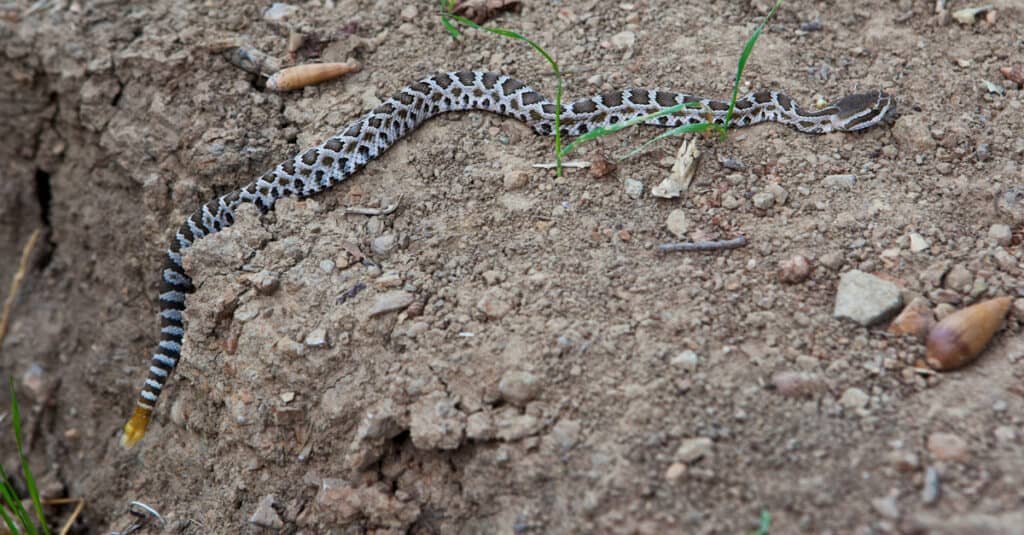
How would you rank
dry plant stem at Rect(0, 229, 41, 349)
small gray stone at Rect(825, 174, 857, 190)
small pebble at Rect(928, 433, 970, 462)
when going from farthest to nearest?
1. dry plant stem at Rect(0, 229, 41, 349)
2. small gray stone at Rect(825, 174, 857, 190)
3. small pebble at Rect(928, 433, 970, 462)

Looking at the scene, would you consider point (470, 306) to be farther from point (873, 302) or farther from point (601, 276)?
point (873, 302)

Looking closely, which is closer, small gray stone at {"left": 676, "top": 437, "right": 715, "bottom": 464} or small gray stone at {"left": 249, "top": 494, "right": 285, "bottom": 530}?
small gray stone at {"left": 676, "top": 437, "right": 715, "bottom": 464}

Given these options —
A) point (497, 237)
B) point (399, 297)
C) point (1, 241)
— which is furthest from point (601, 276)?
point (1, 241)

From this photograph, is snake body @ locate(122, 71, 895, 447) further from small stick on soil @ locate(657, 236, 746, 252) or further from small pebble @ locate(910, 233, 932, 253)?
small stick on soil @ locate(657, 236, 746, 252)

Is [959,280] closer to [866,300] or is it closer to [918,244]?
[918,244]

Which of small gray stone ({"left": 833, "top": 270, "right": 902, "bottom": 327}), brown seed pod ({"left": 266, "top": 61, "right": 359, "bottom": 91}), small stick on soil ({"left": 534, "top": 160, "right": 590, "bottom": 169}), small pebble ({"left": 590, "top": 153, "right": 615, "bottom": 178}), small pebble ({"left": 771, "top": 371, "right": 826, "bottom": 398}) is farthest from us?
brown seed pod ({"left": 266, "top": 61, "right": 359, "bottom": 91})

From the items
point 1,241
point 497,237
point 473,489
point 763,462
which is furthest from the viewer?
point 1,241

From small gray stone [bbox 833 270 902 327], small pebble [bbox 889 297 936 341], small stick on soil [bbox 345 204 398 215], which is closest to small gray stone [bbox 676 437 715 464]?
small gray stone [bbox 833 270 902 327]

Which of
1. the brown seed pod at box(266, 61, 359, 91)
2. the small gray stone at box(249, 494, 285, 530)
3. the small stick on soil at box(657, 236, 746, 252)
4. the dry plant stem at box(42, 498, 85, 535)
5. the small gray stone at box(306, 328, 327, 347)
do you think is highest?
the brown seed pod at box(266, 61, 359, 91)
